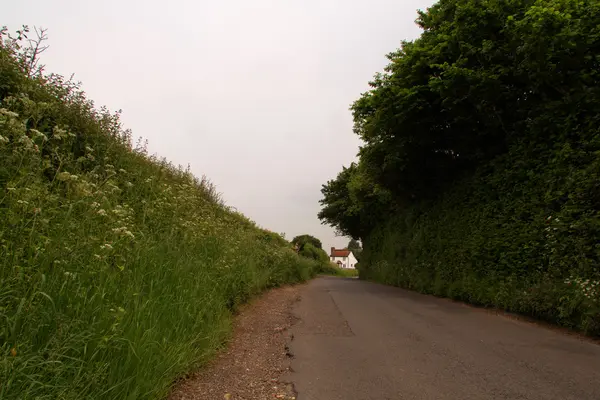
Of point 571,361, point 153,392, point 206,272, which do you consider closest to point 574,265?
point 571,361

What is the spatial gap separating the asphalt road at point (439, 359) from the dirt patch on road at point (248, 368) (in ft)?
0.77

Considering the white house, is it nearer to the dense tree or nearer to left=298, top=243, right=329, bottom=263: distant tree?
left=298, top=243, right=329, bottom=263: distant tree

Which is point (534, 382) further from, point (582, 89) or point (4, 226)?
point (582, 89)

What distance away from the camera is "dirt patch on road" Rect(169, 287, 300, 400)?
3607mm

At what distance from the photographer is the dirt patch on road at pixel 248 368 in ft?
11.8

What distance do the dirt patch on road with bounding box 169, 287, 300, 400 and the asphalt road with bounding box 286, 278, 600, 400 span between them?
0.77 feet

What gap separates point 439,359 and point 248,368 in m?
2.45

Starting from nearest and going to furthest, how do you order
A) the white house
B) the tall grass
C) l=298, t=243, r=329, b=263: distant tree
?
the tall grass, l=298, t=243, r=329, b=263: distant tree, the white house

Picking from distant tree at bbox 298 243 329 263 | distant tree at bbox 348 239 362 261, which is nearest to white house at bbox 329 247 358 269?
distant tree at bbox 348 239 362 261

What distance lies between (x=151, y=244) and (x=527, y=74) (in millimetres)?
8608

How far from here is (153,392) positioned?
2951 millimetres

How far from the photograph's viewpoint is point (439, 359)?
464 centimetres

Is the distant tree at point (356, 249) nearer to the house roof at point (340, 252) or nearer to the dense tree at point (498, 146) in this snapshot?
the dense tree at point (498, 146)

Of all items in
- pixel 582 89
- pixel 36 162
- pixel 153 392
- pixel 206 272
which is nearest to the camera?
pixel 153 392
